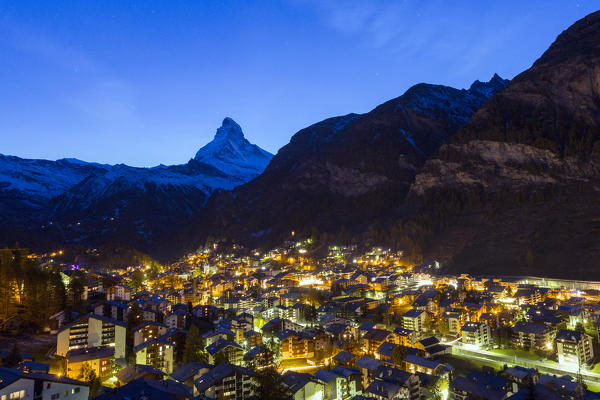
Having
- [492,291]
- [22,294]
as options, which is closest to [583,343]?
[492,291]

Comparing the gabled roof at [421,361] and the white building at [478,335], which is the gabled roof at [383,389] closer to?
the gabled roof at [421,361]

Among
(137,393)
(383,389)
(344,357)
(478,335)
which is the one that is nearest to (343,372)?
(344,357)

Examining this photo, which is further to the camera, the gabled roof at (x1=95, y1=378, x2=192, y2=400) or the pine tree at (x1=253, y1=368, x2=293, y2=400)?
the pine tree at (x1=253, y1=368, x2=293, y2=400)

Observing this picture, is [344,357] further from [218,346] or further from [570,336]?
[570,336]

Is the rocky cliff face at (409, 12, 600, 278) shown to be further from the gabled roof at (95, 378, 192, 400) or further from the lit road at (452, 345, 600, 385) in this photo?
the gabled roof at (95, 378, 192, 400)

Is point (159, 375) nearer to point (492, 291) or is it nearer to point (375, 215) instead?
point (492, 291)

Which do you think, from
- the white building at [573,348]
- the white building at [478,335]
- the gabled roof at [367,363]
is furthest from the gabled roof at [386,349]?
the white building at [573,348]

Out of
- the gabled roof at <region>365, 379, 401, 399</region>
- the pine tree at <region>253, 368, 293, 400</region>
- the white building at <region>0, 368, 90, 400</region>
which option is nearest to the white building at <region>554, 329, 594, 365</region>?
the gabled roof at <region>365, 379, 401, 399</region>

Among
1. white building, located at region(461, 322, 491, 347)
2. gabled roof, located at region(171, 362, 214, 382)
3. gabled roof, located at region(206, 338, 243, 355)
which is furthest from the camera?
white building, located at region(461, 322, 491, 347)
